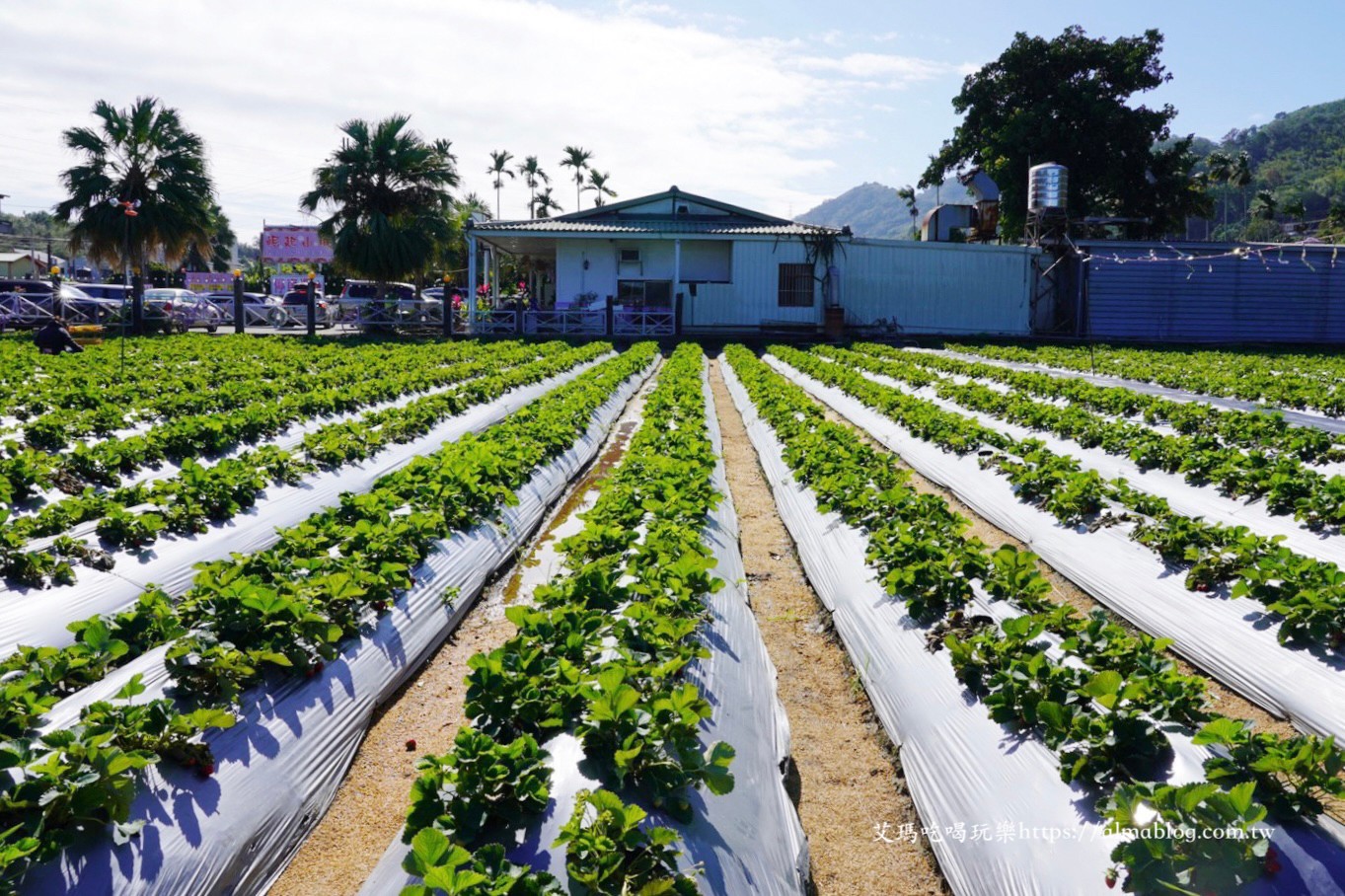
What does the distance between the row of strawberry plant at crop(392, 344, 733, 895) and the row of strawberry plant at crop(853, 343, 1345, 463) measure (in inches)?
284

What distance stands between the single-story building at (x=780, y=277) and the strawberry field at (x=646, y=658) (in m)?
21.9

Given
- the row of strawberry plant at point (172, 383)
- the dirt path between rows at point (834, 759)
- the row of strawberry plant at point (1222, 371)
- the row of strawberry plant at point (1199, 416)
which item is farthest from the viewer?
the row of strawberry plant at point (1222, 371)

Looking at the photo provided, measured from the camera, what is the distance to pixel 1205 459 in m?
8.63

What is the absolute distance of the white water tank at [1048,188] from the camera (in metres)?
33.1

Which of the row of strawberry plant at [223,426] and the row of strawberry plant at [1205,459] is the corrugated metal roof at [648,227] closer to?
the row of strawberry plant at [223,426]

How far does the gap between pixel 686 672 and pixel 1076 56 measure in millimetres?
44275

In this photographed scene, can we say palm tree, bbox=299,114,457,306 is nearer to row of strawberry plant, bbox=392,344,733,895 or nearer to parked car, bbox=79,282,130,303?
parked car, bbox=79,282,130,303

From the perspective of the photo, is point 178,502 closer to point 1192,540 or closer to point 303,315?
point 1192,540

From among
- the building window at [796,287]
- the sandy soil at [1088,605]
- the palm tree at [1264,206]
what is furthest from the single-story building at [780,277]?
the palm tree at [1264,206]

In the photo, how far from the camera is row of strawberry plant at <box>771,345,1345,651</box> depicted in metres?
4.69

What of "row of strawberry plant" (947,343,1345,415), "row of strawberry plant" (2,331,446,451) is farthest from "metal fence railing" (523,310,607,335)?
"row of strawberry plant" (947,343,1345,415)

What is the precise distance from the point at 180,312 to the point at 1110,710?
125 ft

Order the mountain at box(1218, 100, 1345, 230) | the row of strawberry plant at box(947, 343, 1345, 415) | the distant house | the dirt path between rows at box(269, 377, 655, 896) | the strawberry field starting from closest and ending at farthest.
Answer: the strawberry field
the dirt path between rows at box(269, 377, 655, 896)
the row of strawberry plant at box(947, 343, 1345, 415)
the distant house
the mountain at box(1218, 100, 1345, 230)

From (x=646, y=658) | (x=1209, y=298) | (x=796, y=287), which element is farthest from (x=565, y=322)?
(x=646, y=658)
